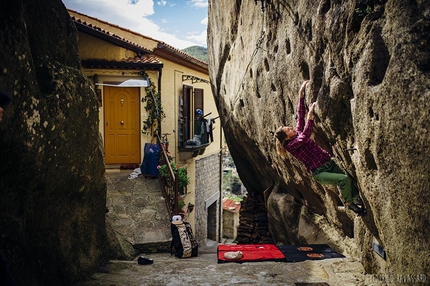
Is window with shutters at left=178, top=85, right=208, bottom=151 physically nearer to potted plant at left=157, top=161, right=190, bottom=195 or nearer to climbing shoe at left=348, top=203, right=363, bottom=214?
potted plant at left=157, top=161, right=190, bottom=195

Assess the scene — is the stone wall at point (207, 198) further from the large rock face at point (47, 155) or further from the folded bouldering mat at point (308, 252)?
the large rock face at point (47, 155)

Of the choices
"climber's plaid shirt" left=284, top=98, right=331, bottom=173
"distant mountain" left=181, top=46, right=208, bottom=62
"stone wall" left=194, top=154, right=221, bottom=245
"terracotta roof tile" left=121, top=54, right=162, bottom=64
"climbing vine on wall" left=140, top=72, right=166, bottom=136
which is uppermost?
Answer: "distant mountain" left=181, top=46, right=208, bottom=62

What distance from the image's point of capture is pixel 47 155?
4.39m

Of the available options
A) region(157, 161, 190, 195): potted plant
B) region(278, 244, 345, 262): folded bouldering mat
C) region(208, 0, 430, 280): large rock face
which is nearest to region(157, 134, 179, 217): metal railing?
region(157, 161, 190, 195): potted plant

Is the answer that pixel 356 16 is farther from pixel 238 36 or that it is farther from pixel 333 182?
pixel 238 36

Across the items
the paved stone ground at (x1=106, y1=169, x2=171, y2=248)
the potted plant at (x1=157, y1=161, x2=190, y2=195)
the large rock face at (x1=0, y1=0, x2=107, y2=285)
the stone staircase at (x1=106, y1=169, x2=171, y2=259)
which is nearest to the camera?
the large rock face at (x1=0, y1=0, x2=107, y2=285)

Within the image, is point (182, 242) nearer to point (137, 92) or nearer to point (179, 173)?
point (179, 173)

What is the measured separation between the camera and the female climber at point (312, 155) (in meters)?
4.88

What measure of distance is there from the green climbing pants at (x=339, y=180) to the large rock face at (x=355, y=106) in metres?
0.16

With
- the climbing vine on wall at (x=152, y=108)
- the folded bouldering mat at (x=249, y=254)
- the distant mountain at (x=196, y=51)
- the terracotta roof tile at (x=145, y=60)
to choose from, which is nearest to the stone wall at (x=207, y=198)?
the climbing vine on wall at (x=152, y=108)

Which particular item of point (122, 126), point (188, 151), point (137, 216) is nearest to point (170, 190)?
point (137, 216)

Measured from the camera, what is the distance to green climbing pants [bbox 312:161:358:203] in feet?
15.8

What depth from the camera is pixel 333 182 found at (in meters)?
4.88

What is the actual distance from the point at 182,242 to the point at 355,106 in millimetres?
4655
